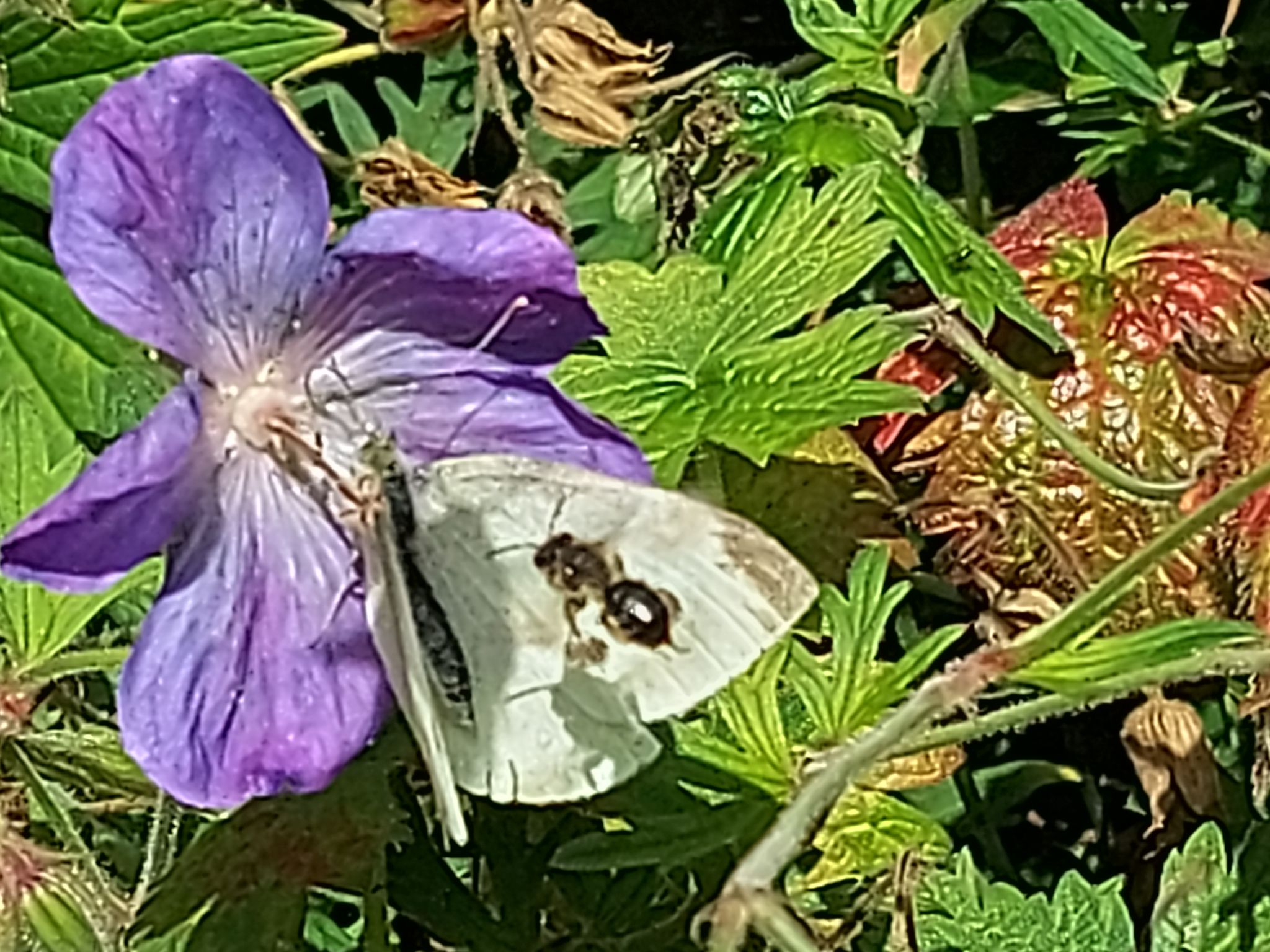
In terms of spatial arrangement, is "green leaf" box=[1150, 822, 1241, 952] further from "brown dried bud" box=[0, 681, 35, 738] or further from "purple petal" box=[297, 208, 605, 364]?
"brown dried bud" box=[0, 681, 35, 738]

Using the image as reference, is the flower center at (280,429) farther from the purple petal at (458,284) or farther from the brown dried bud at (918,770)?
the brown dried bud at (918,770)

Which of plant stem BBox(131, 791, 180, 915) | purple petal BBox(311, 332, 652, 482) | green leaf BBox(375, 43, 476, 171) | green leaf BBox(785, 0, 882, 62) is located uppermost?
A: green leaf BBox(785, 0, 882, 62)

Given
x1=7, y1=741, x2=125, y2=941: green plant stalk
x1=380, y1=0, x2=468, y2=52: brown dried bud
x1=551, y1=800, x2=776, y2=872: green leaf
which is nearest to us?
x1=7, y1=741, x2=125, y2=941: green plant stalk


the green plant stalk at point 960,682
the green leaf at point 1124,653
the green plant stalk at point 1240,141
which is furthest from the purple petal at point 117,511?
the green plant stalk at point 1240,141

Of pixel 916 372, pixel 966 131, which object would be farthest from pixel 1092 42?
pixel 916 372

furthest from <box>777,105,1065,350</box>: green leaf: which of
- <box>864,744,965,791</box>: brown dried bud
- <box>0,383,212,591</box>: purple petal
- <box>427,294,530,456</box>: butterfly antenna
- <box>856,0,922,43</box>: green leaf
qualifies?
<box>0,383,212,591</box>: purple petal

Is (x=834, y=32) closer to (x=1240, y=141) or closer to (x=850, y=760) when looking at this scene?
(x=1240, y=141)
